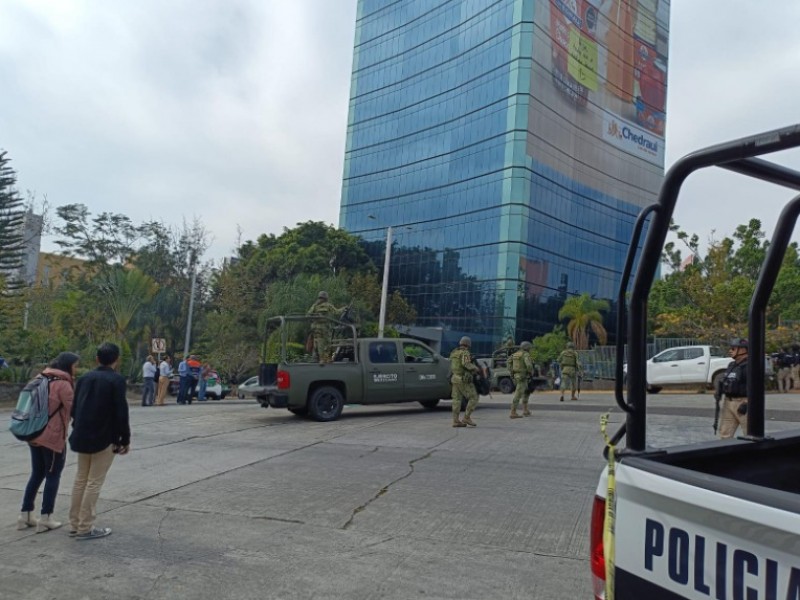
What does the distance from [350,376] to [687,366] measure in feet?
41.2

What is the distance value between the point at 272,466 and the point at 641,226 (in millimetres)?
6670

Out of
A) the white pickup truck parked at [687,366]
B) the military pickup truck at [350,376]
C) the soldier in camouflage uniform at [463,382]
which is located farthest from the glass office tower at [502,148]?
the soldier in camouflage uniform at [463,382]

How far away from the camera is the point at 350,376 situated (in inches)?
502

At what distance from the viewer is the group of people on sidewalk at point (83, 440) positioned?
206 inches

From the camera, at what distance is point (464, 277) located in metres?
53.0

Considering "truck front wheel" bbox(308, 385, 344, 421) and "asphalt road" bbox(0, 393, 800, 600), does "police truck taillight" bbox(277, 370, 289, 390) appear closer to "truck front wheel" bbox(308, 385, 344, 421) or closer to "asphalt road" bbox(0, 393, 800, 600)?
"truck front wheel" bbox(308, 385, 344, 421)

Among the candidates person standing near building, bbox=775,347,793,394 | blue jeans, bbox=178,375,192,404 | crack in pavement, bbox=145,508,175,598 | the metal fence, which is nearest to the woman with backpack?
crack in pavement, bbox=145,508,175,598

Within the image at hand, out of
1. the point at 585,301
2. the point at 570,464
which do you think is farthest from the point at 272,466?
the point at 585,301

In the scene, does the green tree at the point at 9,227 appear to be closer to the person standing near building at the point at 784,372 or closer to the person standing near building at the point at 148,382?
the person standing near building at the point at 148,382

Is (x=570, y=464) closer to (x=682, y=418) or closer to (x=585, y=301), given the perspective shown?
(x=682, y=418)

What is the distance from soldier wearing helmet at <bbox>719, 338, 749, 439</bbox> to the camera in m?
6.49

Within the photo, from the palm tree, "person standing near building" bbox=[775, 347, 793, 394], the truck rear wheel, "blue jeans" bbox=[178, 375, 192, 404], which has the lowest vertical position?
"blue jeans" bbox=[178, 375, 192, 404]

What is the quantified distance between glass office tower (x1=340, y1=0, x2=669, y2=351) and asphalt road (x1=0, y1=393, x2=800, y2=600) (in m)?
41.0

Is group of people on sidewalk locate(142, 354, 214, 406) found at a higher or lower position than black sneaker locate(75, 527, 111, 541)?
higher
